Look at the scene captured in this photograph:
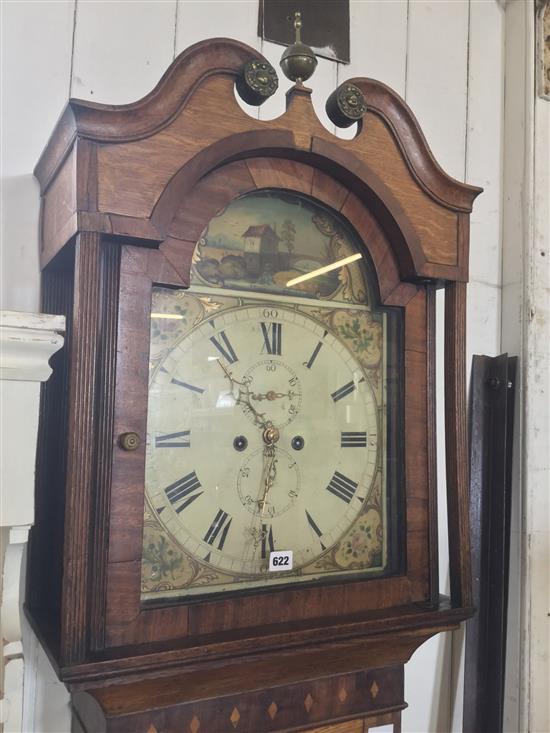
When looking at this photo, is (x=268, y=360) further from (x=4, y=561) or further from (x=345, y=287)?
(x=4, y=561)

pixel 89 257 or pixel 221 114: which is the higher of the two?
pixel 221 114

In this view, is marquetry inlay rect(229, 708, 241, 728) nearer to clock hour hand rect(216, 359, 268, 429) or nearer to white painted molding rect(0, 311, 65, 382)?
clock hour hand rect(216, 359, 268, 429)

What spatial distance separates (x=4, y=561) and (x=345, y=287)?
0.49 metres

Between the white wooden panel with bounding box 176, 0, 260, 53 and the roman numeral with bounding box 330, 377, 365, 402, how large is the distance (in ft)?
1.88

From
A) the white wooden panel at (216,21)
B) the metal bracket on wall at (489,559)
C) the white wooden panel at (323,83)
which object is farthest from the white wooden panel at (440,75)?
the metal bracket on wall at (489,559)

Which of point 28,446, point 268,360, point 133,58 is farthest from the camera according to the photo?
point 133,58

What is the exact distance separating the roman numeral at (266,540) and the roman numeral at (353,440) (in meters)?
0.14

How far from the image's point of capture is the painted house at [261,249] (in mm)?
771

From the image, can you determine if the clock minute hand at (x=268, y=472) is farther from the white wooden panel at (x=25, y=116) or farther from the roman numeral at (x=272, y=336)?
the white wooden panel at (x=25, y=116)

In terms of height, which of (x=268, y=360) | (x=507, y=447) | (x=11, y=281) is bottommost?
(x=507, y=447)

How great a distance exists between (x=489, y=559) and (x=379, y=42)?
90 cm

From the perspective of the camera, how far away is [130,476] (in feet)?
2.23

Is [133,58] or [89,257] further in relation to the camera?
[133,58]

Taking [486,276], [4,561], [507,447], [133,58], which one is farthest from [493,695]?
[133,58]
